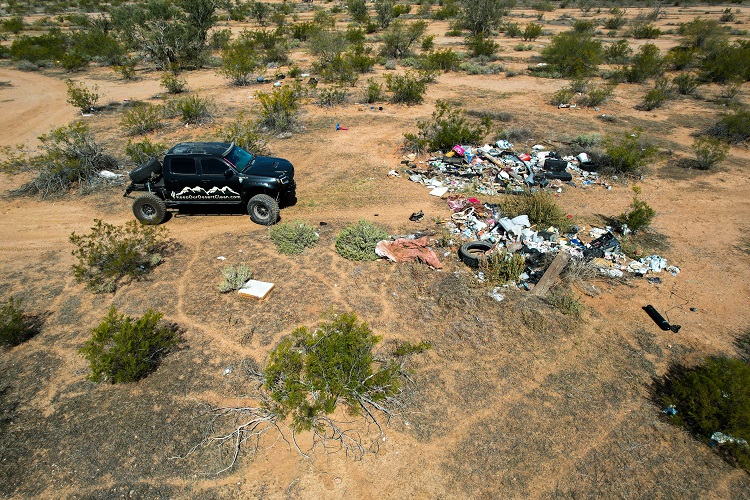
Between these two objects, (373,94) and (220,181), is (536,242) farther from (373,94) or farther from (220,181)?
(373,94)

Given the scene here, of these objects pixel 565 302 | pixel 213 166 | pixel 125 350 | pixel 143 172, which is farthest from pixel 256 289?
pixel 565 302

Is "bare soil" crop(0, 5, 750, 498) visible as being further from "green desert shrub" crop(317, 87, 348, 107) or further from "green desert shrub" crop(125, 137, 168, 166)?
"green desert shrub" crop(317, 87, 348, 107)

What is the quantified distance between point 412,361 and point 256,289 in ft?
10.9

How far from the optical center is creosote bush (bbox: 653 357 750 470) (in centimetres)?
512

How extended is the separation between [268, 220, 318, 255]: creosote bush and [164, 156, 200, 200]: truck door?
2212 millimetres

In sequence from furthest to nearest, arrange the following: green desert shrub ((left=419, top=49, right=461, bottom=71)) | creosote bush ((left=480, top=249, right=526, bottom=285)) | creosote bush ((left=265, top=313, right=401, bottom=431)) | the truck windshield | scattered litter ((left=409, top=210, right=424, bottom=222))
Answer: green desert shrub ((left=419, top=49, right=461, bottom=71)), scattered litter ((left=409, top=210, right=424, bottom=222)), the truck windshield, creosote bush ((left=480, top=249, right=526, bottom=285)), creosote bush ((left=265, top=313, right=401, bottom=431))

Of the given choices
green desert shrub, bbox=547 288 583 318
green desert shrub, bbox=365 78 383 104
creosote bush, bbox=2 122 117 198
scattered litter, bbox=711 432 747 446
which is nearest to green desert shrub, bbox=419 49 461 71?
green desert shrub, bbox=365 78 383 104

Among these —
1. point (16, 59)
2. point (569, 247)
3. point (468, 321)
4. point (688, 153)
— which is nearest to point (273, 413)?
point (468, 321)

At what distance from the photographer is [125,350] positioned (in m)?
5.78

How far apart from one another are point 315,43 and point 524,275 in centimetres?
2102

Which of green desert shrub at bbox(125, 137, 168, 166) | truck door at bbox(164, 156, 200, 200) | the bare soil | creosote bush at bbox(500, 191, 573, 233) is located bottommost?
the bare soil

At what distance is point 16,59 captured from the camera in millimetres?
26859

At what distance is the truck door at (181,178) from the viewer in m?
9.20

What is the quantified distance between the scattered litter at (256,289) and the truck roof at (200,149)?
→ 3478 millimetres
